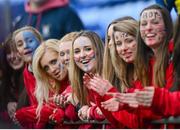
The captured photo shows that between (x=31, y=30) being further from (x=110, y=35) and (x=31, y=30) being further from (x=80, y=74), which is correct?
(x=110, y=35)

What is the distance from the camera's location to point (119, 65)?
4840 millimetres

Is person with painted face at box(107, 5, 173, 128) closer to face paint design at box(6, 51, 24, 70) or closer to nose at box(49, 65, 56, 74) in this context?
nose at box(49, 65, 56, 74)

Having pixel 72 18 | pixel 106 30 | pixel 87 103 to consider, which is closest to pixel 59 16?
pixel 72 18

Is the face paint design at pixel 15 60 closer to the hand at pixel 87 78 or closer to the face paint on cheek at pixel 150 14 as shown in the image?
the hand at pixel 87 78

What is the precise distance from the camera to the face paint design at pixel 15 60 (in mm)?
5383

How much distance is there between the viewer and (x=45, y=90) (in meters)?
5.29

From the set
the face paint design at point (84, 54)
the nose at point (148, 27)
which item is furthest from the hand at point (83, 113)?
the nose at point (148, 27)

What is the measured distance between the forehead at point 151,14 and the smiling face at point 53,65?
87cm

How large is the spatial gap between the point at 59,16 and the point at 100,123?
0.93 m

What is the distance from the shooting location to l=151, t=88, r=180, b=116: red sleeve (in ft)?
14.8

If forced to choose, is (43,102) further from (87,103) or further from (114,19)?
(114,19)

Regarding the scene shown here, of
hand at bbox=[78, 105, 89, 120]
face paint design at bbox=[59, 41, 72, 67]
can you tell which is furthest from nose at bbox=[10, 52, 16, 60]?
hand at bbox=[78, 105, 89, 120]

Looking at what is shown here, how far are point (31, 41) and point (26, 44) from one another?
0.23ft

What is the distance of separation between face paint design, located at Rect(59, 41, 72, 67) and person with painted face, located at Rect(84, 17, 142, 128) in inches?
14.3
